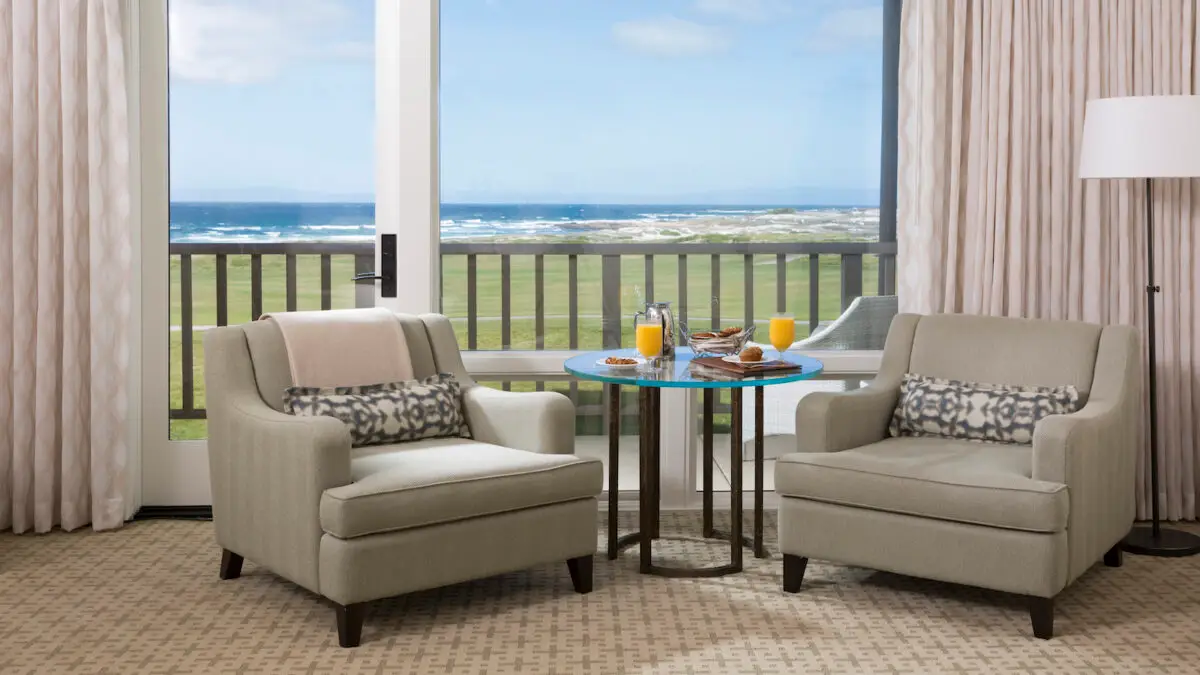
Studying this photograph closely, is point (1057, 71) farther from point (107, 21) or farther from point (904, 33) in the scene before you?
point (107, 21)

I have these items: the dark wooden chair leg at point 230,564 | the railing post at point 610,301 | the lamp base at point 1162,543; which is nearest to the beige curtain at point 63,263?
the dark wooden chair leg at point 230,564

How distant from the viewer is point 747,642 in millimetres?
2879

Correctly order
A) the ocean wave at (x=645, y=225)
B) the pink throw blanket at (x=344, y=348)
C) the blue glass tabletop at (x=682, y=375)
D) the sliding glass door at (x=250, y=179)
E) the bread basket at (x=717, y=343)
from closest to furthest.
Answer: the blue glass tabletop at (x=682, y=375) < the pink throw blanket at (x=344, y=348) < the bread basket at (x=717, y=343) < the sliding glass door at (x=250, y=179) < the ocean wave at (x=645, y=225)

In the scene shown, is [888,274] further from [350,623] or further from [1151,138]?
[350,623]

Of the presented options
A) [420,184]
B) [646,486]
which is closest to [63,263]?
[420,184]

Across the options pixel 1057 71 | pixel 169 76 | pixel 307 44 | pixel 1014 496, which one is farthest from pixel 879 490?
pixel 169 76

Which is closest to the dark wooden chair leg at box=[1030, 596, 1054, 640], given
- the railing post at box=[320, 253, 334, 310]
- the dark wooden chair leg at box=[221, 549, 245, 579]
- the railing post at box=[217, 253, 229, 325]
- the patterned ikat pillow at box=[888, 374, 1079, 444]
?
the patterned ikat pillow at box=[888, 374, 1079, 444]

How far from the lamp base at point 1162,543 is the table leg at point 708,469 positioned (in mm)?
1269

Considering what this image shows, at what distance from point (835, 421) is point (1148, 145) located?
4.21 ft

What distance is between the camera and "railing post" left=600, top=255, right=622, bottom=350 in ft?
13.9

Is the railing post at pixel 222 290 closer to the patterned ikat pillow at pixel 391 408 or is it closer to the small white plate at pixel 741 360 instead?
the patterned ikat pillow at pixel 391 408

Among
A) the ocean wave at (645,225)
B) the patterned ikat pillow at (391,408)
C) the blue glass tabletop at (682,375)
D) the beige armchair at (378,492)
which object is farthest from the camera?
the ocean wave at (645,225)

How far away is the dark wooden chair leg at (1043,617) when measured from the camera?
2.89 m

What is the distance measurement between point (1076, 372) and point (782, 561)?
3.38 feet
